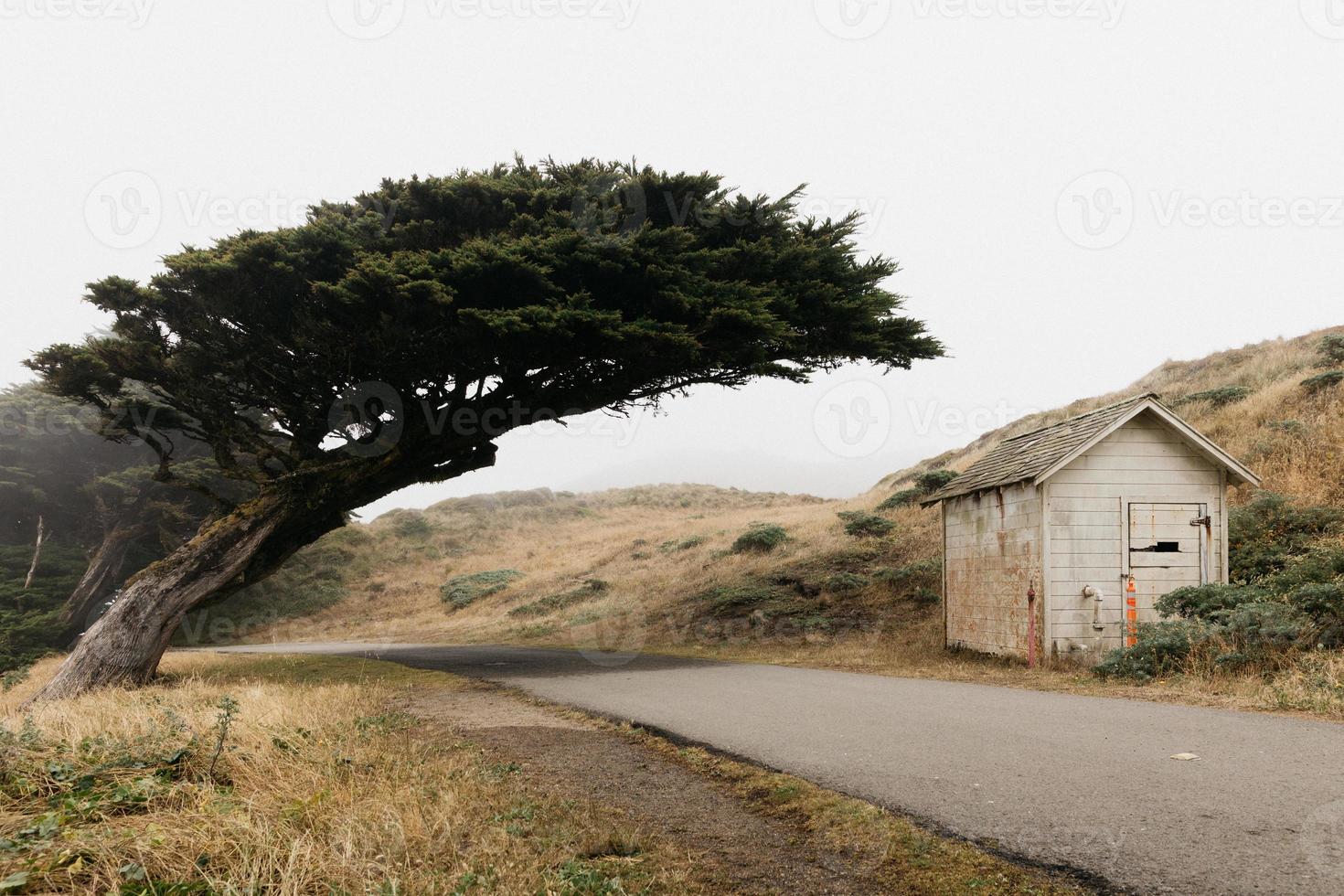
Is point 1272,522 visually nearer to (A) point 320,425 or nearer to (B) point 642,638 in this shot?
(B) point 642,638

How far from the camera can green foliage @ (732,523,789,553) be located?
Answer: 28797 mm

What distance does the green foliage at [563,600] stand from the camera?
2892 cm

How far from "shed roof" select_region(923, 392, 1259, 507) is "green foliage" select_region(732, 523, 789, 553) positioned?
12.6 meters

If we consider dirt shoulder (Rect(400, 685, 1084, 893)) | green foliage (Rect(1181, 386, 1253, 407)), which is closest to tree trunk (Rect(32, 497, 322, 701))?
dirt shoulder (Rect(400, 685, 1084, 893))

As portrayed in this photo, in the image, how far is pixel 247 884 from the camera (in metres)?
4.08

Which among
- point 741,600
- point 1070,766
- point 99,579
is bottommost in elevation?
point 99,579

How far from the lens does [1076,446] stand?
45.6 ft

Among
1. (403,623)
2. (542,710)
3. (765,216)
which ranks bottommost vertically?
(403,623)

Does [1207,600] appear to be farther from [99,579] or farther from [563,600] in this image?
[99,579]

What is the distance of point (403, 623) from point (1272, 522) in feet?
95.7

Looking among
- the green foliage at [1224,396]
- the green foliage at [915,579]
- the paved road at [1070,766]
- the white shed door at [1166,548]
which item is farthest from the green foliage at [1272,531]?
the green foliage at [1224,396]

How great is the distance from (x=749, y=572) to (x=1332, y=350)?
20074 mm

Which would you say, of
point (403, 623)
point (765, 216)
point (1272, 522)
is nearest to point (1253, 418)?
point (1272, 522)

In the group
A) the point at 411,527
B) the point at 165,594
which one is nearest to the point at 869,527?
the point at 165,594
